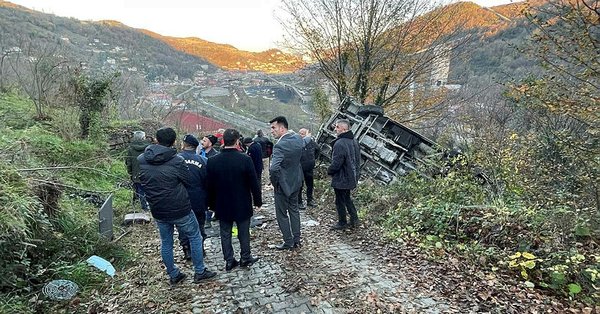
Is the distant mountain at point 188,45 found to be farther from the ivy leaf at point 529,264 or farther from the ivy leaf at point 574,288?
the ivy leaf at point 574,288

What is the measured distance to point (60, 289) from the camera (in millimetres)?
3752

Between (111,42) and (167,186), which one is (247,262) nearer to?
(167,186)

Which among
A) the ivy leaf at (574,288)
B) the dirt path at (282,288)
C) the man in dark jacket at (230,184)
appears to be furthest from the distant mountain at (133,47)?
the ivy leaf at (574,288)

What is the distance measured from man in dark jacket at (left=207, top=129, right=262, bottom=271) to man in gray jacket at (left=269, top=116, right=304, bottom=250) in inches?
22.3

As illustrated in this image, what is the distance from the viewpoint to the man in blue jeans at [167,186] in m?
3.80

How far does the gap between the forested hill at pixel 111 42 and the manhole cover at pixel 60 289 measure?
70.4ft

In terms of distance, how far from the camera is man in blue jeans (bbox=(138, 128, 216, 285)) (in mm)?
3797

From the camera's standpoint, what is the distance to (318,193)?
898cm

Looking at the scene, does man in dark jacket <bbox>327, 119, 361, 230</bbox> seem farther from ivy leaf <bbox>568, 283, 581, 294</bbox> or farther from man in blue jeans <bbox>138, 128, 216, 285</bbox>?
ivy leaf <bbox>568, 283, 581, 294</bbox>

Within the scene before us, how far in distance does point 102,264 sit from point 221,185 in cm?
201

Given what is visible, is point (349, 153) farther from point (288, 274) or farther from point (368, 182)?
point (368, 182)

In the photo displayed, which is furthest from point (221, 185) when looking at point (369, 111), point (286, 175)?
point (369, 111)

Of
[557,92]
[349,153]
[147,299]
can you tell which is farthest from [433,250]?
[147,299]

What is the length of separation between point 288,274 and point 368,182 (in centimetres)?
465
